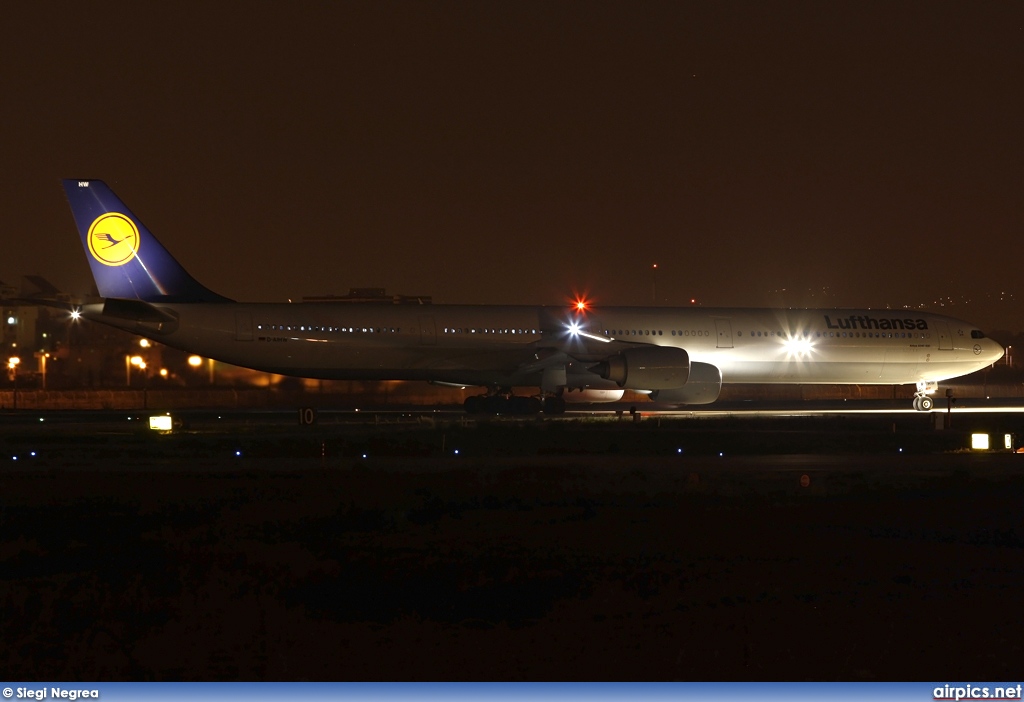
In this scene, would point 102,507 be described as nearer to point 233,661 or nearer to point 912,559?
point 233,661

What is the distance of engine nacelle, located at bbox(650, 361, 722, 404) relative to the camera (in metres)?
36.5

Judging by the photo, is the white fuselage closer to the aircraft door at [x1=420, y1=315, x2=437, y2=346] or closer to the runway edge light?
the aircraft door at [x1=420, y1=315, x2=437, y2=346]

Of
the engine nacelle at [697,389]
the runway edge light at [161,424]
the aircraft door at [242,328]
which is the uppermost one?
the aircraft door at [242,328]

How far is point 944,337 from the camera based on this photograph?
42.2 metres

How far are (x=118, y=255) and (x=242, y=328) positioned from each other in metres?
4.60

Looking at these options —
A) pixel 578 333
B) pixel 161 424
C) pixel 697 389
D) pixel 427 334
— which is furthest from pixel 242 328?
pixel 697 389

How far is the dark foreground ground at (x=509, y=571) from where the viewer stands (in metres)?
8.14

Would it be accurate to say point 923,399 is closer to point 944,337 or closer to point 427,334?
point 944,337

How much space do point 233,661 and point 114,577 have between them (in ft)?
10.0

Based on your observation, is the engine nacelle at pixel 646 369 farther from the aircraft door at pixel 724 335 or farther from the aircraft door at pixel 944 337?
the aircraft door at pixel 944 337

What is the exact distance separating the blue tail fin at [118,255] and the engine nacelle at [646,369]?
44.2 ft

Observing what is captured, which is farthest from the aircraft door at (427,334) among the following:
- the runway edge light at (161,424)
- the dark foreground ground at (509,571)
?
the dark foreground ground at (509,571)

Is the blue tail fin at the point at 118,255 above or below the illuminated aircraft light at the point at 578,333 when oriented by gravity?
above

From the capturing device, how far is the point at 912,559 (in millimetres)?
11570
